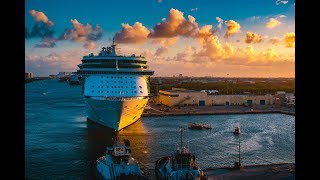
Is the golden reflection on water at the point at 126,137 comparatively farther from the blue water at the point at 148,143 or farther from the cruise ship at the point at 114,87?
the cruise ship at the point at 114,87

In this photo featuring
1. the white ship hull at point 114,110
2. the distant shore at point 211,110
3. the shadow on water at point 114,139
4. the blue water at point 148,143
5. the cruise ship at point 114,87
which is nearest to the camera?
the blue water at point 148,143

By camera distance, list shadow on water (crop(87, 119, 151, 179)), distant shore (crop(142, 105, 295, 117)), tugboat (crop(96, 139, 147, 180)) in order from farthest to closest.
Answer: distant shore (crop(142, 105, 295, 117)) < shadow on water (crop(87, 119, 151, 179)) < tugboat (crop(96, 139, 147, 180))

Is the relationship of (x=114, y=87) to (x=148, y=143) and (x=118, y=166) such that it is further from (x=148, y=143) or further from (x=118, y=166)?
(x=118, y=166)

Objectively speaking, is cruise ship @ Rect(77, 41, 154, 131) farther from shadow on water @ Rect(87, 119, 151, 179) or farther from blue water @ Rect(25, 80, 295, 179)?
blue water @ Rect(25, 80, 295, 179)

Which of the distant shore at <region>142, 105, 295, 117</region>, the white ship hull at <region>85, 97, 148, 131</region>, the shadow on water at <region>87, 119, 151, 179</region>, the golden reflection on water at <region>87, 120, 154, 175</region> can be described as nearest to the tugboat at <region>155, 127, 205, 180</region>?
the shadow on water at <region>87, 119, 151, 179</region>

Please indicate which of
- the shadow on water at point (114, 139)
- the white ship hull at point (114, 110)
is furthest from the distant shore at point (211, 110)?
the white ship hull at point (114, 110)
